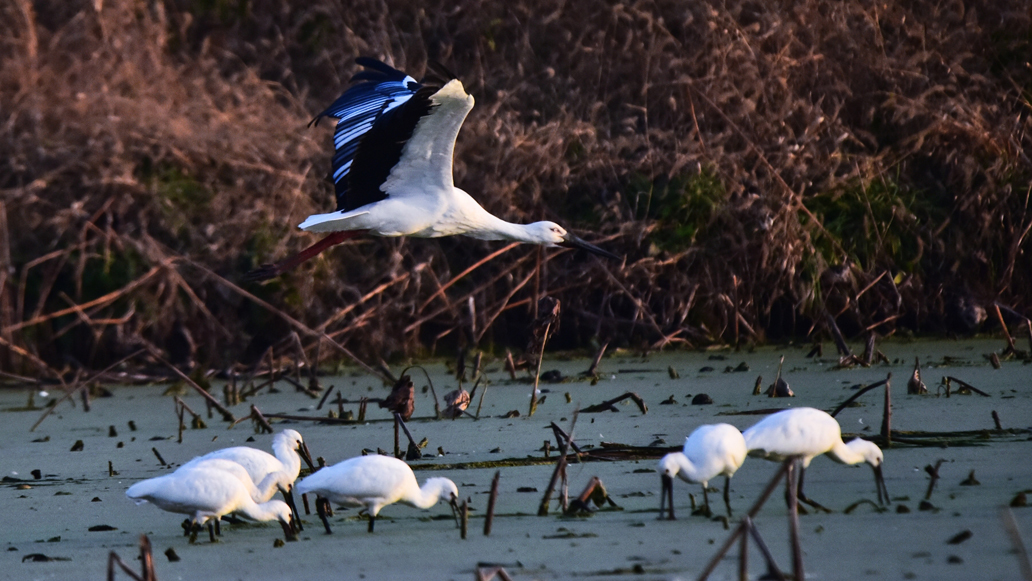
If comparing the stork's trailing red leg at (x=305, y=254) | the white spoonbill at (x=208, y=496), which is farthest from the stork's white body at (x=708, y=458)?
the stork's trailing red leg at (x=305, y=254)

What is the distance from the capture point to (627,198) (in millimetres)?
7738

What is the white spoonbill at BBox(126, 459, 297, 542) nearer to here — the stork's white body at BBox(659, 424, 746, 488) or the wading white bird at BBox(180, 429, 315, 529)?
the wading white bird at BBox(180, 429, 315, 529)

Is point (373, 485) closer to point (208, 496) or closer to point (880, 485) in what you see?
point (208, 496)

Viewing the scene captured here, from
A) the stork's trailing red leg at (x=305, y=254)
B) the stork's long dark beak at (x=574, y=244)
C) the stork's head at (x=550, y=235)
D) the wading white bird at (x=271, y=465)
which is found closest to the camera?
the wading white bird at (x=271, y=465)

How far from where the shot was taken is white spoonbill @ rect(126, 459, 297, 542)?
3.14m

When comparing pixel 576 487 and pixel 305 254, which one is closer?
pixel 576 487

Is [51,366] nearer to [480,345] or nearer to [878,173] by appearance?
[480,345]

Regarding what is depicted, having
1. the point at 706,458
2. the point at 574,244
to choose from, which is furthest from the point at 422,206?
the point at 706,458

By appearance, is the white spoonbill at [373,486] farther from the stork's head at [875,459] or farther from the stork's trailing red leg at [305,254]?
the stork's trailing red leg at [305,254]

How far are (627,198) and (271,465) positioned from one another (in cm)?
445

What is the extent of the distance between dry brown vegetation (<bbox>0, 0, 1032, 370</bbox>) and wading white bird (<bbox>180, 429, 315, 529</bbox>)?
141 inches

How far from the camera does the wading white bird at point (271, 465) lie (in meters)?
3.45

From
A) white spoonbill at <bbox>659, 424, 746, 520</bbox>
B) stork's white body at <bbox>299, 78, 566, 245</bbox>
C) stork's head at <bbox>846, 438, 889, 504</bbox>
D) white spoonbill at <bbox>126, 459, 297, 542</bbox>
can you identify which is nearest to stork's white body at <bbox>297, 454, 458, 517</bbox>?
white spoonbill at <bbox>126, 459, 297, 542</bbox>

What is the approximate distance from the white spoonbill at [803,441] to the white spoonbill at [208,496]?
3.83ft
